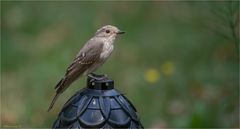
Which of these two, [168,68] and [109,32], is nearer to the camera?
[109,32]

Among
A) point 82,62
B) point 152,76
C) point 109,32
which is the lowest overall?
point 152,76

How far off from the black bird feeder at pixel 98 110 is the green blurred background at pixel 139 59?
2.76 meters

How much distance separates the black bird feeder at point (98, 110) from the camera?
14.1ft

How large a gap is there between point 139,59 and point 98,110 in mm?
5545

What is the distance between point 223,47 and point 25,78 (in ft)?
8.11

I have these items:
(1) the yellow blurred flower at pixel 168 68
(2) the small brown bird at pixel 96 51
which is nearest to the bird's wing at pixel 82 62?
(2) the small brown bird at pixel 96 51

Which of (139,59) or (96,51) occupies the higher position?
(96,51)

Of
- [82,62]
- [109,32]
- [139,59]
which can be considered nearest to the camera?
[82,62]

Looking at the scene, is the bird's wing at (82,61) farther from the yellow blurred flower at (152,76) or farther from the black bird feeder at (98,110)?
the yellow blurred flower at (152,76)

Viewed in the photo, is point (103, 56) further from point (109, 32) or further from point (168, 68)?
point (168, 68)

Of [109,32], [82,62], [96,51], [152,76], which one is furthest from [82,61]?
[152,76]

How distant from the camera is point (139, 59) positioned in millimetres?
9867

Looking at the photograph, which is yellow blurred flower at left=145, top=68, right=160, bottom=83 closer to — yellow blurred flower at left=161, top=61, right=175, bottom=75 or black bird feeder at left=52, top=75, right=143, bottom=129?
yellow blurred flower at left=161, top=61, right=175, bottom=75

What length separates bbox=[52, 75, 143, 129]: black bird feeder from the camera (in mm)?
4312
